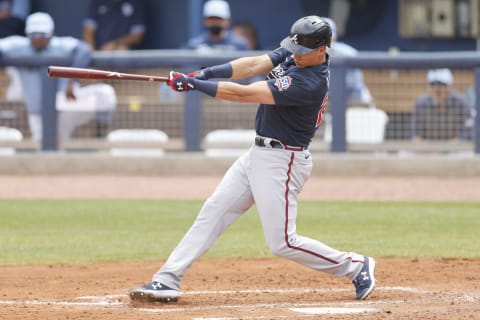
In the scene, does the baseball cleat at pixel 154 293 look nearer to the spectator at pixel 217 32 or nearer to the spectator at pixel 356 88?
the spectator at pixel 356 88

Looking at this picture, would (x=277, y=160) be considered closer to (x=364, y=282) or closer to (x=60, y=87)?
(x=364, y=282)

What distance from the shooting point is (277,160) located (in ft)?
20.4

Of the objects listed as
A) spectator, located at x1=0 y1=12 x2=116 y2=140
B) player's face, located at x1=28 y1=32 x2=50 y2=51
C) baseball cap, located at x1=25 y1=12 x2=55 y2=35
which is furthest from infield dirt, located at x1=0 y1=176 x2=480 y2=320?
player's face, located at x1=28 y1=32 x2=50 y2=51

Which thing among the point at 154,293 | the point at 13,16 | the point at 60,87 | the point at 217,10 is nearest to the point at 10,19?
the point at 13,16

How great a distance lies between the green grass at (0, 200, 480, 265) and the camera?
862 cm

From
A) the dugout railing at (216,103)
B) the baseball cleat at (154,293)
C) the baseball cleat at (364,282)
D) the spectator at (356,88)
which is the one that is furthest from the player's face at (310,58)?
the spectator at (356,88)

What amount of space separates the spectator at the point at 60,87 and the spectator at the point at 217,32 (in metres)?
1.31

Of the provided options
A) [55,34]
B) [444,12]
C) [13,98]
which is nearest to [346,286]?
[13,98]

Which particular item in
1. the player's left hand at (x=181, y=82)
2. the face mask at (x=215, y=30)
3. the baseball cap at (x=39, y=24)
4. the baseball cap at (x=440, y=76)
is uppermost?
the baseball cap at (x=39, y=24)

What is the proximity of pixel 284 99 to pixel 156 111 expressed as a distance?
24.5 feet

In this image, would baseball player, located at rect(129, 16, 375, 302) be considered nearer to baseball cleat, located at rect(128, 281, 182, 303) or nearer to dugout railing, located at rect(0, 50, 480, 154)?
baseball cleat, located at rect(128, 281, 182, 303)

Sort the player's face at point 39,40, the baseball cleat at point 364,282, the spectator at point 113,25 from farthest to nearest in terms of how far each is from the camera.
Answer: the spectator at point 113,25 → the player's face at point 39,40 → the baseball cleat at point 364,282

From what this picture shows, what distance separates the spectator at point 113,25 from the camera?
53.8 feet

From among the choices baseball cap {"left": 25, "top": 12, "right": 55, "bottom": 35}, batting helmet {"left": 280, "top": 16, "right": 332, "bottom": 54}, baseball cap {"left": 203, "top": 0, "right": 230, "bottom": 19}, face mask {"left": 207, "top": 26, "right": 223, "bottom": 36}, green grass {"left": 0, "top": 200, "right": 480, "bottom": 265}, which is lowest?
green grass {"left": 0, "top": 200, "right": 480, "bottom": 265}
